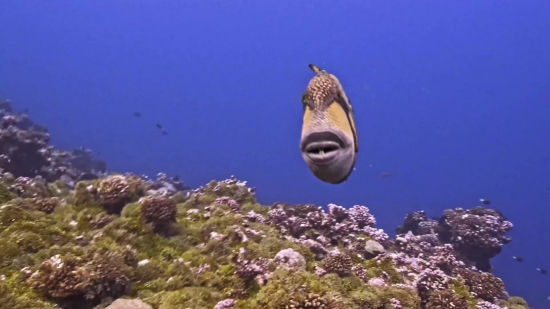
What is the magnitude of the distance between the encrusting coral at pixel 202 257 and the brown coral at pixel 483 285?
24 mm

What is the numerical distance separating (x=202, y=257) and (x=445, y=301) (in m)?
4.18

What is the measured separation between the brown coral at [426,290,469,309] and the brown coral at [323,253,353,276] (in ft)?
5.10

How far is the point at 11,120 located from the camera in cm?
1398

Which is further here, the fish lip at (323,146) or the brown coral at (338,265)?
the brown coral at (338,265)

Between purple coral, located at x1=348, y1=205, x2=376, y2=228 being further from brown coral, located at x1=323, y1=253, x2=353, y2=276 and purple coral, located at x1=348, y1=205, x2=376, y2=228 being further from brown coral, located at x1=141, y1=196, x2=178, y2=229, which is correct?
brown coral, located at x1=141, y1=196, x2=178, y2=229

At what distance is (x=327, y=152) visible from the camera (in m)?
2.43

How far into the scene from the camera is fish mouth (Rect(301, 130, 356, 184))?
2396 mm

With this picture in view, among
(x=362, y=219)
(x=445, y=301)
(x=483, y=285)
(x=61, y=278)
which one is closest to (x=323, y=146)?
(x=61, y=278)

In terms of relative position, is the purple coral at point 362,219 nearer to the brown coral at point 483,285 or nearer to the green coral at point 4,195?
the brown coral at point 483,285

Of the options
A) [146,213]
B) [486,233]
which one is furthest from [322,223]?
[486,233]

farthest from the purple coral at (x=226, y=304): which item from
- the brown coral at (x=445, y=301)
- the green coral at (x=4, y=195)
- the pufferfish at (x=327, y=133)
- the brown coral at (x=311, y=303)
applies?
the green coral at (x=4, y=195)

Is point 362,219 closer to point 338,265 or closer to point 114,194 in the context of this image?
point 338,265

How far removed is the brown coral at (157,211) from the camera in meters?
6.23

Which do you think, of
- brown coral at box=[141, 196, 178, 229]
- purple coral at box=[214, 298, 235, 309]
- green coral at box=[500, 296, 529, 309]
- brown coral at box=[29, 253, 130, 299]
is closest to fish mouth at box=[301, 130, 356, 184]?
purple coral at box=[214, 298, 235, 309]
